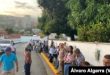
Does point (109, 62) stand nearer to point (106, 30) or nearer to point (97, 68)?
point (97, 68)

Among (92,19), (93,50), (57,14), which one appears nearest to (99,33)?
(93,50)

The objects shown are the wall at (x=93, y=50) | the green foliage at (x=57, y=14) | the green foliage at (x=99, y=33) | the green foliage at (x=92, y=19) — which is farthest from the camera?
the green foliage at (x=57, y=14)

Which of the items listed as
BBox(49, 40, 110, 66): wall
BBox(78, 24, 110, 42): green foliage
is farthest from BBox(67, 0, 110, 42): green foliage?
BBox(49, 40, 110, 66): wall

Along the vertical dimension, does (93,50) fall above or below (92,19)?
below

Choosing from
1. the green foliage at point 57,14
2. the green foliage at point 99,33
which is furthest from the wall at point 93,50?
the green foliage at point 57,14

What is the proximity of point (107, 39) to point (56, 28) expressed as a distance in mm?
27780

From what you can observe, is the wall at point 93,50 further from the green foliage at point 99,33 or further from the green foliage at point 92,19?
the green foliage at point 92,19

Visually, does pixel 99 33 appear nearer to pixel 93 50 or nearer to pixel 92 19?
pixel 93 50

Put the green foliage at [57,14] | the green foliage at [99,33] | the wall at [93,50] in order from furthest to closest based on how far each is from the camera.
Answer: the green foliage at [57,14] < the green foliage at [99,33] < the wall at [93,50]

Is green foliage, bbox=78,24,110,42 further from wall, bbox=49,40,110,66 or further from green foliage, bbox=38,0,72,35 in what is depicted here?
green foliage, bbox=38,0,72,35

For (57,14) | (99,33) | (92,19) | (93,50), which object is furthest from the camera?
(57,14)

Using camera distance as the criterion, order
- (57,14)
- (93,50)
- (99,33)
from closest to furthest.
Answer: (93,50)
(99,33)
(57,14)

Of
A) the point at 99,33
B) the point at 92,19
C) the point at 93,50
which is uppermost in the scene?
the point at 92,19

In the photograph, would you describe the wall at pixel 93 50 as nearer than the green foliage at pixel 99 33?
Yes
